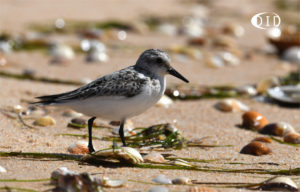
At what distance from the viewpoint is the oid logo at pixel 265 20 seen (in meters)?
10.6

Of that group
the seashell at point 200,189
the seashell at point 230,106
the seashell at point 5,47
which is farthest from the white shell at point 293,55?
the seashell at point 200,189

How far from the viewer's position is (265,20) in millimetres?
10898

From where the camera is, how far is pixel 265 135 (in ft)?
16.7

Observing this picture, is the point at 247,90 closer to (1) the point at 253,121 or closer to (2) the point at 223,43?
(1) the point at 253,121

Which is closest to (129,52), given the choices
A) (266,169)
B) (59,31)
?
(59,31)

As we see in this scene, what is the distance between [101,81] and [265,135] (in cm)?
174

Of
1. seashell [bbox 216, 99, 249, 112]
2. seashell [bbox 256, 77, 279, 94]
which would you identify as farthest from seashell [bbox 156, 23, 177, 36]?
seashell [bbox 216, 99, 249, 112]

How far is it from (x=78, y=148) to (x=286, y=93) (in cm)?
306

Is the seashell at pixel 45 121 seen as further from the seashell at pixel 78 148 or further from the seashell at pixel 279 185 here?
the seashell at pixel 279 185

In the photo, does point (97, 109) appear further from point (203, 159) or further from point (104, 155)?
point (203, 159)

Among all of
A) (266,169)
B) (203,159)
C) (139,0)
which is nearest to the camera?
(266,169)

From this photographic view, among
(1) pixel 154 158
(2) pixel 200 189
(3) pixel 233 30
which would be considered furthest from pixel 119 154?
(3) pixel 233 30

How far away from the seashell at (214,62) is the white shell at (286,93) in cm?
160

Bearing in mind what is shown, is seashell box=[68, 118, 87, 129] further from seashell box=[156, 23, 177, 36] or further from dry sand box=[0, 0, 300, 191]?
seashell box=[156, 23, 177, 36]
